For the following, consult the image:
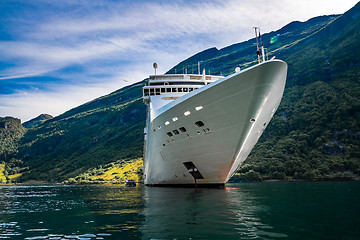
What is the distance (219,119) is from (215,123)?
20.1 inches

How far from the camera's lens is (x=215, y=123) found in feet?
70.1

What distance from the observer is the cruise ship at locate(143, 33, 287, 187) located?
63.2 ft

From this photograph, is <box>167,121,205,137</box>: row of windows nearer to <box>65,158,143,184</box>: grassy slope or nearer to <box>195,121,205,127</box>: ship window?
<box>195,121,205,127</box>: ship window

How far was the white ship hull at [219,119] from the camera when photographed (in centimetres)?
1919

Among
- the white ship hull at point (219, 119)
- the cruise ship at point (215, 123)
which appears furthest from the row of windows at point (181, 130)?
the white ship hull at point (219, 119)

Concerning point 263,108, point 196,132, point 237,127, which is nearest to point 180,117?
point 196,132

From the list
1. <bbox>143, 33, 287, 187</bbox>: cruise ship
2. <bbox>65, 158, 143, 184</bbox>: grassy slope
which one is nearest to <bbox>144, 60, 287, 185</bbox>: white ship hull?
<bbox>143, 33, 287, 187</bbox>: cruise ship

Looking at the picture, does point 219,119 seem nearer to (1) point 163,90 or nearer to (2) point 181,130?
(2) point 181,130

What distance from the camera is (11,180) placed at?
182375 mm

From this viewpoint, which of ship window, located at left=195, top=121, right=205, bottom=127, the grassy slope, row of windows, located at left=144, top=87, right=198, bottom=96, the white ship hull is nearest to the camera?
the white ship hull

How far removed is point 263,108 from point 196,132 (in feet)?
18.7

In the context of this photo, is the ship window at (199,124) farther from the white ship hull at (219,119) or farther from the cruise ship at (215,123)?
the white ship hull at (219,119)

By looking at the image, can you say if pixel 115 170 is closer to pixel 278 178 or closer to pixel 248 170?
pixel 248 170

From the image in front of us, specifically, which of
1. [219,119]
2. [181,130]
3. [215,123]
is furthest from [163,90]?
[219,119]
